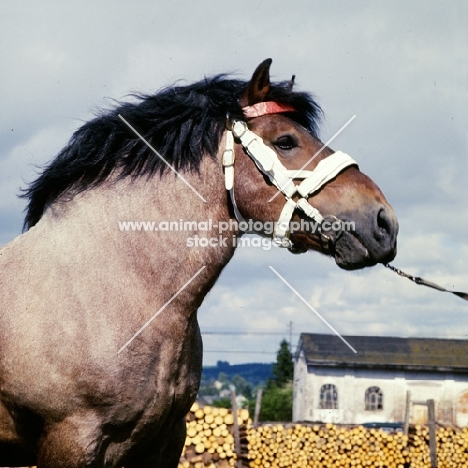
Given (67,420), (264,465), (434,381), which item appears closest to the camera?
(67,420)

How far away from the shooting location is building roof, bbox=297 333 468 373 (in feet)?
140

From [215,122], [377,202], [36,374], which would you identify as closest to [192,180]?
[215,122]

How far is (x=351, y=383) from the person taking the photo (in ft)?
140

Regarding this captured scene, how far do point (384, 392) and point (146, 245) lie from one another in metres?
40.4

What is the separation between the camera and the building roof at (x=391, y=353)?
42.6 m

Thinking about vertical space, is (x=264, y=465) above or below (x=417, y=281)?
below

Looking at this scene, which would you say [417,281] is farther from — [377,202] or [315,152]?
[315,152]

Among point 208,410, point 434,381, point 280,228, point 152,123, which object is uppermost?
point 434,381

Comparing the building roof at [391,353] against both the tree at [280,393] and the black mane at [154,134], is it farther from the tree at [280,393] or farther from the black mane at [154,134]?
the black mane at [154,134]

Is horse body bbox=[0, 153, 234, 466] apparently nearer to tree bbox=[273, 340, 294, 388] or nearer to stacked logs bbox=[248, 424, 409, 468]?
stacked logs bbox=[248, 424, 409, 468]

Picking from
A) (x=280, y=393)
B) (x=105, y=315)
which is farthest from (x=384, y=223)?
(x=280, y=393)

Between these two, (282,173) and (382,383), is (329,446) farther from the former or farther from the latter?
(382,383)

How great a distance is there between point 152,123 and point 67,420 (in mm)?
1904

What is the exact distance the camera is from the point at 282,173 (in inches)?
161
